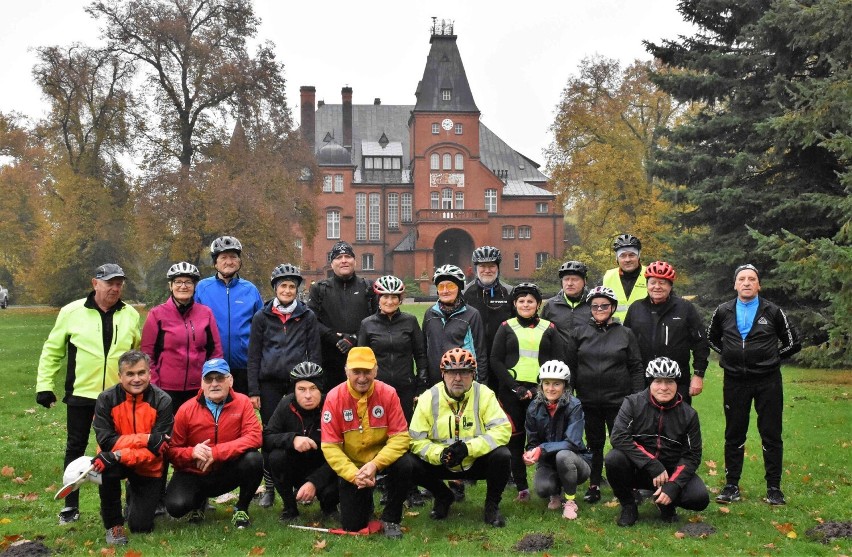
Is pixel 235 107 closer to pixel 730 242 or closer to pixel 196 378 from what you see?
pixel 730 242

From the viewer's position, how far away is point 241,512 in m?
6.88

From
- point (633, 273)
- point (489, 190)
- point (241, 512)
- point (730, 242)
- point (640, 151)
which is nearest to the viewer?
point (241, 512)

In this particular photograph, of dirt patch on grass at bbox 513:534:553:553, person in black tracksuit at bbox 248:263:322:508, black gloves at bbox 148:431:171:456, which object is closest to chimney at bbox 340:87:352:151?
person in black tracksuit at bbox 248:263:322:508

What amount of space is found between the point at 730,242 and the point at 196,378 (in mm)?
16399

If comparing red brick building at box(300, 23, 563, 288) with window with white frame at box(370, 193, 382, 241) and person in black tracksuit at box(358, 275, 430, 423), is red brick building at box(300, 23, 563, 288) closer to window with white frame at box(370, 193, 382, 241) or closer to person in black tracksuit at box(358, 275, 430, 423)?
window with white frame at box(370, 193, 382, 241)

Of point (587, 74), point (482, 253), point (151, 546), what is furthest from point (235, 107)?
point (151, 546)

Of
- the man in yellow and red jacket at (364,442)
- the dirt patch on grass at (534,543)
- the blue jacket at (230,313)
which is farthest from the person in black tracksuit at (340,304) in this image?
the dirt patch on grass at (534,543)

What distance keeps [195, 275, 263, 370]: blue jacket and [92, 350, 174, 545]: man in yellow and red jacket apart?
1188mm

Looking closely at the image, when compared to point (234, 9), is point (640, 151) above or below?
below

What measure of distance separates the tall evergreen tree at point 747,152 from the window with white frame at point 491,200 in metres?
46.7


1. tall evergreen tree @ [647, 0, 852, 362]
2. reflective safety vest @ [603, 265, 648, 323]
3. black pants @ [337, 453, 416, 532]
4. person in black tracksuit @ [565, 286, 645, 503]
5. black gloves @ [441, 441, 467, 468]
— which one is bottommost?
black pants @ [337, 453, 416, 532]

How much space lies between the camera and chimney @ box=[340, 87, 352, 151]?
243 feet

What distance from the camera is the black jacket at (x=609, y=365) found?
7535mm

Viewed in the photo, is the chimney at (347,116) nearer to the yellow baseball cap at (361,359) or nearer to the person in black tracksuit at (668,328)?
the person in black tracksuit at (668,328)
